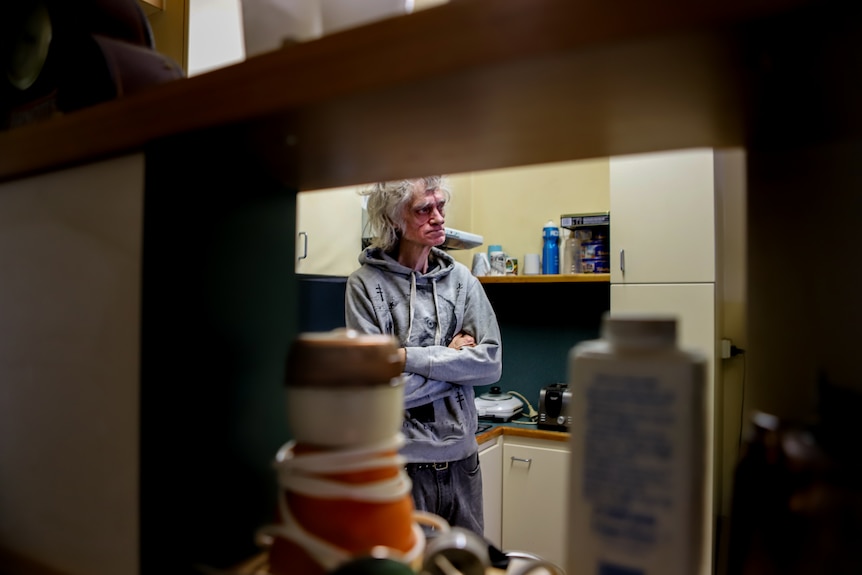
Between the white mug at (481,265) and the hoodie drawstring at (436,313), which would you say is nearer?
the hoodie drawstring at (436,313)

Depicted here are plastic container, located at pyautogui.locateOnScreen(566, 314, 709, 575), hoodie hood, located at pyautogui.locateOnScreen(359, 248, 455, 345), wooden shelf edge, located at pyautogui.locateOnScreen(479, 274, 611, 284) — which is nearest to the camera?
plastic container, located at pyautogui.locateOnScreen(566, 314, 709, 575)

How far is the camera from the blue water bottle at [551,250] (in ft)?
9.21

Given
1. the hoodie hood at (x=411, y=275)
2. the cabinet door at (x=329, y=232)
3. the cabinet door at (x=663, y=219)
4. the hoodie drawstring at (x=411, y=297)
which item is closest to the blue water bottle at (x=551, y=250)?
the cabinet door at (x=663, y=219)

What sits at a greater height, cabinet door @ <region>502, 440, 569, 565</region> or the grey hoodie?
the grey hoodie

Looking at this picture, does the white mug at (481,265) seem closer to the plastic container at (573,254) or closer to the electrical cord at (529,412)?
the plastic container at (573,254)

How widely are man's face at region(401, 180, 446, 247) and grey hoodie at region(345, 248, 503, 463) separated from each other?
0.11 meters

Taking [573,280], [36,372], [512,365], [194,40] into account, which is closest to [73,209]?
[36,372]

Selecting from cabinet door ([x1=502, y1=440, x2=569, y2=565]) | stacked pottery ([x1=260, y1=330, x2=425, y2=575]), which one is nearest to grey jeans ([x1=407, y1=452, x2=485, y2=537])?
cabinet door ([x1=502, y1=440, x2=569, y2=565])

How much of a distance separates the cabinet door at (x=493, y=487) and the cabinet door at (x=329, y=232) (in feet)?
3.04

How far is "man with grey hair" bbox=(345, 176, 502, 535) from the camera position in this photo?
1662 millimetres

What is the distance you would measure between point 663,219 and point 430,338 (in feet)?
3.57

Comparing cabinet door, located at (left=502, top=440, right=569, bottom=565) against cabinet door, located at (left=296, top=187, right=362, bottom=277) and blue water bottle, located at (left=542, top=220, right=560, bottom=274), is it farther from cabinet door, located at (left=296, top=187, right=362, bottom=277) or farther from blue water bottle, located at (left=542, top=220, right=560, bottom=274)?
cabinet door, located at (left=296, top=187, right=362, bottom=277)

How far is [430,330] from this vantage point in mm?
1776

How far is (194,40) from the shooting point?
4.12ft
